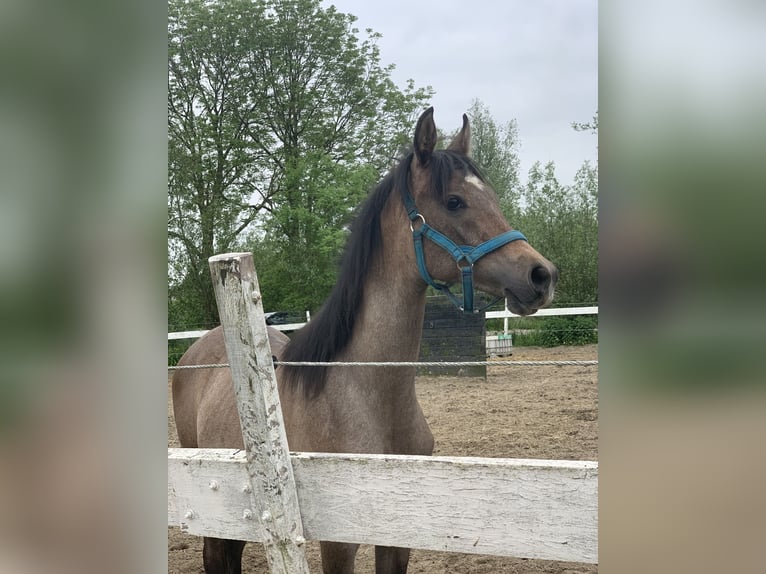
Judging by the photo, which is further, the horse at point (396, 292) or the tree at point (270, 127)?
the tree at point (270, 127)

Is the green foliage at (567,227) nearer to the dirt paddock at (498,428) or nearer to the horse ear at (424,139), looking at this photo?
the dirt paddock at (498,428)

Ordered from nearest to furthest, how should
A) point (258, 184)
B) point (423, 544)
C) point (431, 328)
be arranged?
point (423, 544)
point (431, 328)
point (258, 184)

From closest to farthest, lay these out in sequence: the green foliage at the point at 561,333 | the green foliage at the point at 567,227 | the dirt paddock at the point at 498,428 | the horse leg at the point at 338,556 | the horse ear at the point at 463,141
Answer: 1. the horse leg at the point at 338,556
2. the horse ear at the point at 463,141
3. the dirt paddock at the point at 498,428
4. the green foliage at the point at 561,333
5. the green foliage at the point at 567,227

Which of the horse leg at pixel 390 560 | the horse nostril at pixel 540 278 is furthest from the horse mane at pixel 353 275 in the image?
the horse leg at pixel 390 560

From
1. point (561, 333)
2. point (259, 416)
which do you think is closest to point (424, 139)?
point (259, 416)

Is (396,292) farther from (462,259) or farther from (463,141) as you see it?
(463,141)

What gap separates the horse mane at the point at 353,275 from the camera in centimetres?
204

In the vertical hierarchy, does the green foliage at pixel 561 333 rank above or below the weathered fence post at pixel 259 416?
below

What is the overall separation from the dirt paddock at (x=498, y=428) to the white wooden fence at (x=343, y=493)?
1.93 meters

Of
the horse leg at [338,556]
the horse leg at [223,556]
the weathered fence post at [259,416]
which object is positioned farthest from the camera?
the horse leg at [223,556]
